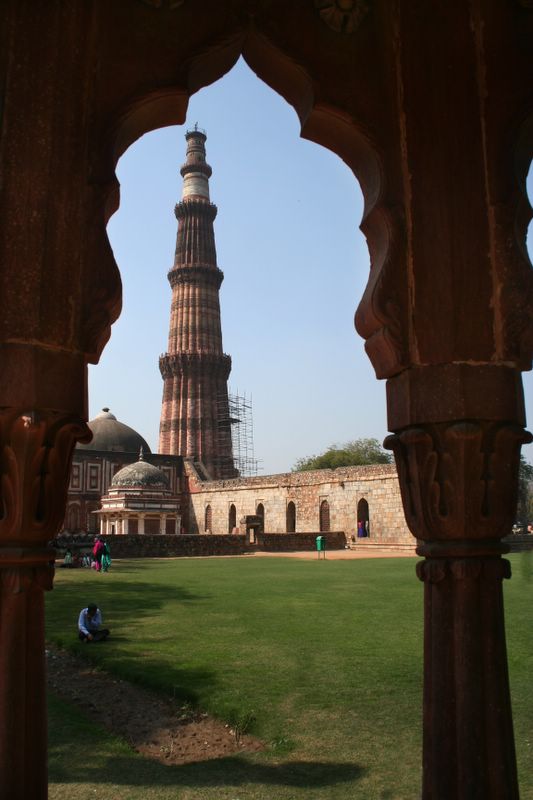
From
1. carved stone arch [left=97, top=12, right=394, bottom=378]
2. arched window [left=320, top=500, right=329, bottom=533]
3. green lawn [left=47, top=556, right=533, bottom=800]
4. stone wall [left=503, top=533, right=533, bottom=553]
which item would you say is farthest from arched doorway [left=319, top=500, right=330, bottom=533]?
carved stone arch [left=97, top=12, right=394, bottom=378]

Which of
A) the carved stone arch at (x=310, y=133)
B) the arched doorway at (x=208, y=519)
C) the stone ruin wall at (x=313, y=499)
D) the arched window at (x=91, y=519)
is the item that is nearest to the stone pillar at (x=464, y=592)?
the carved stone arch at (x=310, y=133)

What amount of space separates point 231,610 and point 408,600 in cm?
275

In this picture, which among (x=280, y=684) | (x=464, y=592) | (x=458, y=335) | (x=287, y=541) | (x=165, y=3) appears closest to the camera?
(x=464, y=592)

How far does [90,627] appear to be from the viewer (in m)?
7.59

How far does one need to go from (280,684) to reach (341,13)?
485cm

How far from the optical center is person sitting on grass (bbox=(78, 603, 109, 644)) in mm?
7488

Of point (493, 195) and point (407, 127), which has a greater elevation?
point (407, 127)

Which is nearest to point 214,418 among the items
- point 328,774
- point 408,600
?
point 408,600

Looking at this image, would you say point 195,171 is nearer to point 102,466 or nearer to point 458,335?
point 102,466

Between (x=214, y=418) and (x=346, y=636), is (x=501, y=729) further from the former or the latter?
(x=214, y=418)

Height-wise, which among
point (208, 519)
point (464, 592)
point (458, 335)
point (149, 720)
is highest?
point (458, 335)

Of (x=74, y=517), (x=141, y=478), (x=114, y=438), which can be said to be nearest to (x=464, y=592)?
(x=141, y=478)

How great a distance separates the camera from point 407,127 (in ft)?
8.21

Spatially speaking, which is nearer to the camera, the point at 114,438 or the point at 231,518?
the point at 231,518
